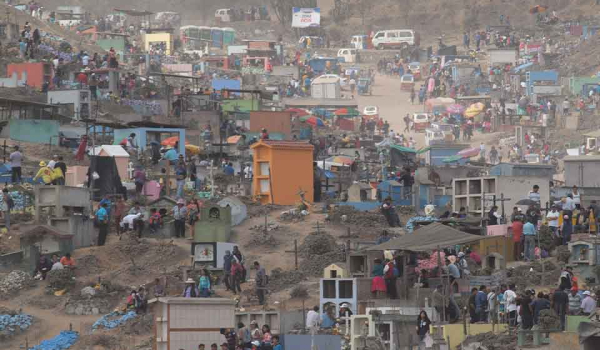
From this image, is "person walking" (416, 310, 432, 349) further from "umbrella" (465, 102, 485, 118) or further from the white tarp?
the white tarp

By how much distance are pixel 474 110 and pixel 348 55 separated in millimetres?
19505

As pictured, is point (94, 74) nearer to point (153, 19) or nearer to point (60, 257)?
point (60, 257)

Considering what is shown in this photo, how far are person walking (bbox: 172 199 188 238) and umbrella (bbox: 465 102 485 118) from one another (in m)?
34.0

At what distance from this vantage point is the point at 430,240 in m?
36.4

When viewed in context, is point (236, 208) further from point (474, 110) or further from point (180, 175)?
point (474, 110)

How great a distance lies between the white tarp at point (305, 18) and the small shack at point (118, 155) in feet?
182

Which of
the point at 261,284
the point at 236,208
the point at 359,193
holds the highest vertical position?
the point at 359,193

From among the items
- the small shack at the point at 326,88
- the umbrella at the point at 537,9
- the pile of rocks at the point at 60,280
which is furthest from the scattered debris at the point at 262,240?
the umbrella at the point at 537,9

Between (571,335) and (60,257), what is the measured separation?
16238 millimetres

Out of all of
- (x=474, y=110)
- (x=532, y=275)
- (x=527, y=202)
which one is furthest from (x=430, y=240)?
(x=474, y=110)

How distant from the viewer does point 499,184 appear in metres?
47.4

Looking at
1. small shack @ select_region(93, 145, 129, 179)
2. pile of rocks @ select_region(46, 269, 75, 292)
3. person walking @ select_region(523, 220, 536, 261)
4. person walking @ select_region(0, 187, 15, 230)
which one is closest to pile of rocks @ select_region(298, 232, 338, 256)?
person walking @ select_region(523, 220, 536, 261)

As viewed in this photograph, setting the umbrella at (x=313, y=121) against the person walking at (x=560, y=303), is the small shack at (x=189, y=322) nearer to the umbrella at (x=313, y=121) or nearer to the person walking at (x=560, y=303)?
the person walking at (x=560, y=303)

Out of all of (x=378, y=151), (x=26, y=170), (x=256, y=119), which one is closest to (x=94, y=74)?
(x=256, y=119)
